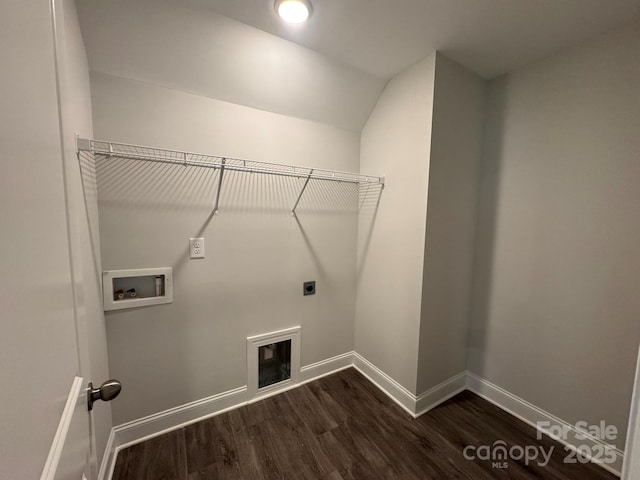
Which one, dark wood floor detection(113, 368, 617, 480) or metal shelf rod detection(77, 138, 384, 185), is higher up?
metal shelf rod detection(77, 138, 384, 185)

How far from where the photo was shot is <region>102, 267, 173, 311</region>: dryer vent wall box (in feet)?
4.43

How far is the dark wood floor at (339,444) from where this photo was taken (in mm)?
1354

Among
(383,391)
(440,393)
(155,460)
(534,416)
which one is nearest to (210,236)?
(155,460)

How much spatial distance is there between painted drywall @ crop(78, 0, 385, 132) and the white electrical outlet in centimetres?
92

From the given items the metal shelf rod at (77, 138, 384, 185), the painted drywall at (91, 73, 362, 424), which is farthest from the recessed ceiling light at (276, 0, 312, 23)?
the metal shelf rod at (77, 138, 384, 185)

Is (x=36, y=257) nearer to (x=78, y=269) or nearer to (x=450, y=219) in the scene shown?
(x=78, y=269)

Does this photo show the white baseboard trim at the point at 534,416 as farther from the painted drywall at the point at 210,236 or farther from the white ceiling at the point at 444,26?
the white ceiling at the point at 444,26

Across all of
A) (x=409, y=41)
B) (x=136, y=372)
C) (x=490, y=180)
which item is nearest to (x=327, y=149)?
(x=409, y=41)

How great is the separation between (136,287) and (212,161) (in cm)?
91

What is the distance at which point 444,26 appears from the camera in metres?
1.36

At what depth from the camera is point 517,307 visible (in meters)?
1.74

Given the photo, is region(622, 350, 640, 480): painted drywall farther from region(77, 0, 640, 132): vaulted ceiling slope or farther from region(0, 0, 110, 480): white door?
region(77, 0, 640, 132): vaulted ceiling slope

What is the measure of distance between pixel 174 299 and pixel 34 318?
4.30ft

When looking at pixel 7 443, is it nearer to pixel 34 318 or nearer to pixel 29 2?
pixel 34 318
